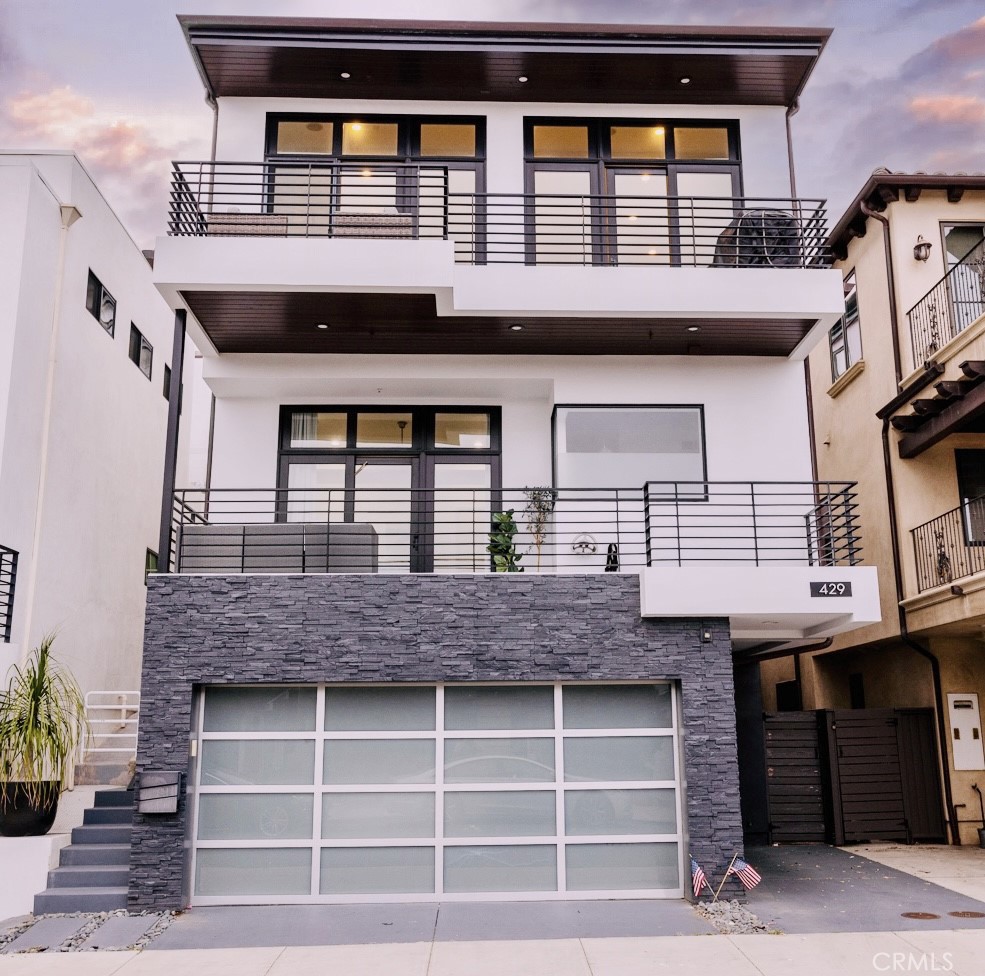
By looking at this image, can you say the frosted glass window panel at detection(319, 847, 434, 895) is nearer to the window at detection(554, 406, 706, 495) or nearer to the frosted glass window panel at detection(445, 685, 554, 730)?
the frosted glass window panel at detection(445, 685, 554, 730)

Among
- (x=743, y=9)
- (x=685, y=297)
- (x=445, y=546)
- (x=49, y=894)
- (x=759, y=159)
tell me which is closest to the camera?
(x=49, y=894)

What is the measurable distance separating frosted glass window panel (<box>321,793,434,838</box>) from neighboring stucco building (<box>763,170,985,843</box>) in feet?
23.8

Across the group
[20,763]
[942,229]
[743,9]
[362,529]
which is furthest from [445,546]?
[743,9]

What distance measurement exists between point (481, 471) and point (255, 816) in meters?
4.92

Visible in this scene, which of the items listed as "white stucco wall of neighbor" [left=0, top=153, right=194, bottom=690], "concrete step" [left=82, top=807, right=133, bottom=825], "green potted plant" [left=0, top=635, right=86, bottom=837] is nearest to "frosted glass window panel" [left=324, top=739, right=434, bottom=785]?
"concrete step" [left=82, top=807, right=133, bottom=825]

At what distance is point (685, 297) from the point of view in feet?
34.7

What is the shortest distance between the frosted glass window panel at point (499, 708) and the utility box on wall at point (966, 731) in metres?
6.92

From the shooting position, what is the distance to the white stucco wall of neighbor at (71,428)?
10742 millimetres

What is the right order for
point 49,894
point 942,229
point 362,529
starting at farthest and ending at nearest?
point 942,229
point 362,529
point 49,894

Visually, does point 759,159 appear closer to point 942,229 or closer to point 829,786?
point 942,229

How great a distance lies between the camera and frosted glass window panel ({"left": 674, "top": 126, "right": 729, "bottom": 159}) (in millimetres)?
12461

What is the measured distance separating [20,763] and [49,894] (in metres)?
1.25

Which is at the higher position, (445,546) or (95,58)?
(95,58)

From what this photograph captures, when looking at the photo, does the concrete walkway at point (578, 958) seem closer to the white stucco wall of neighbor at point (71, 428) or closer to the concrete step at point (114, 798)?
the concrete step at point (114, 798)
